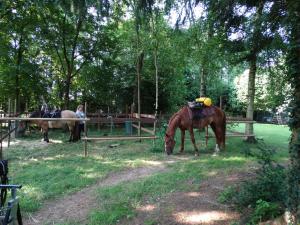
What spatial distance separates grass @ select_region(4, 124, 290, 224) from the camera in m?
5.68

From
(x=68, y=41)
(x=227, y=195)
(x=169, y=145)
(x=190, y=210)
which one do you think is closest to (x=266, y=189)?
(x=227, y=195)

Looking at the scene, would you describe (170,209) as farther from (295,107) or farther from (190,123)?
(190,123)

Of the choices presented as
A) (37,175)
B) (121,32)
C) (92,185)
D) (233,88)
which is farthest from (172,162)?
(233,88)

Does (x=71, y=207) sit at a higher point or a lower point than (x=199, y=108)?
lower

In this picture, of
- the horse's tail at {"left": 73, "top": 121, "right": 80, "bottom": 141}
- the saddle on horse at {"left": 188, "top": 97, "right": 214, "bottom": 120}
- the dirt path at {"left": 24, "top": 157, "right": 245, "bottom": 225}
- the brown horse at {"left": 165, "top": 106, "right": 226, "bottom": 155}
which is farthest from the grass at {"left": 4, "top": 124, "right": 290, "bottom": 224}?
the horse's tail at {"left": 73, "top": 121, "right": 80, "bottom": 141}

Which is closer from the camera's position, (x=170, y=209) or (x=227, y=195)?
(x=170, y=209)

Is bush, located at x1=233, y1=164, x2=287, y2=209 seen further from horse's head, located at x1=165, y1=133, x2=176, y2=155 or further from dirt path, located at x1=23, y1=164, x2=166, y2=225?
horse's head, located at x1=165, y1=133, x2=176, y2=155

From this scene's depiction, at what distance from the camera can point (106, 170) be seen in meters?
7.91

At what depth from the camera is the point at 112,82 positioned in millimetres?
20453

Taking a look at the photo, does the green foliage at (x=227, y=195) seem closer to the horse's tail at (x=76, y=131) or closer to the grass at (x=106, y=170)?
the grass at (x=106, y=170)

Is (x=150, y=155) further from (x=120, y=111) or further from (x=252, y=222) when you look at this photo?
(x=120, y=111)

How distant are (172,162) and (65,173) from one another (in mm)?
2690

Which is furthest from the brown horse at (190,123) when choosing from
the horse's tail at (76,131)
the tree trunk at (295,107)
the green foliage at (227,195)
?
the tree trunk at (295,107)

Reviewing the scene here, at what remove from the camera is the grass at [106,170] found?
18.6ft
